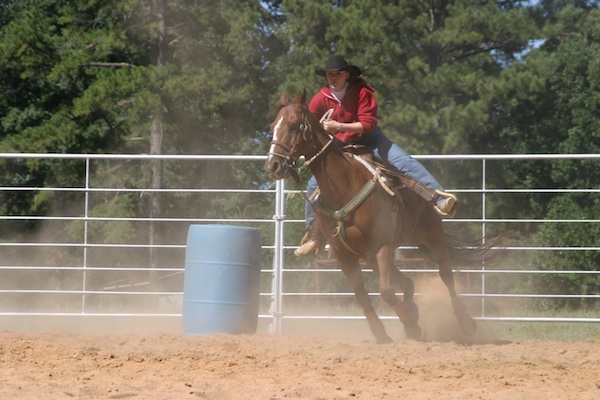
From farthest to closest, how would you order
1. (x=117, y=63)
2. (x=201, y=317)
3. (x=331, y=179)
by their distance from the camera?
1. (x=117, y=63)
2. (x=201, y=317)
3. (x=331, y=179)

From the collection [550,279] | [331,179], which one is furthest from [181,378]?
[550,279]

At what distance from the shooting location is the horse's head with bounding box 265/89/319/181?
675 centimetres

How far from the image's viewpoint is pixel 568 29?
2631cm

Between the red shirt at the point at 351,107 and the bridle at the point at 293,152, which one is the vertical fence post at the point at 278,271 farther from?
the bridle at the point at 293,152

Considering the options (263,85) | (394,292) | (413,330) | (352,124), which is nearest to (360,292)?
(394,292)

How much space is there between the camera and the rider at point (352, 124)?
292 inches

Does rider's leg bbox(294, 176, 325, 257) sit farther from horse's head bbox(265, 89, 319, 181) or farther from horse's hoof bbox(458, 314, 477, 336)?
horse's hoof bbox(458, 314, 477, 336)

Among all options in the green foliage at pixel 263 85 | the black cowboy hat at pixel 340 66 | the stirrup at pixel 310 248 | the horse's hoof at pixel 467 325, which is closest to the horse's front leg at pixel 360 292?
the stirrup at pixel 310 248

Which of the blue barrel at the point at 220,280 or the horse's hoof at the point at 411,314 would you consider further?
the blue barrel at the point at 220,280

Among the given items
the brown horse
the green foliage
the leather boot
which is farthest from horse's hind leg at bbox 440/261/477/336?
the green foliage

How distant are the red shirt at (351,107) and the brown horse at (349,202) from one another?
33cm

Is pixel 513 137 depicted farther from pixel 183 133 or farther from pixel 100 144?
pixel 100 144

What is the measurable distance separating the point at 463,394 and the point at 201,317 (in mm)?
3502

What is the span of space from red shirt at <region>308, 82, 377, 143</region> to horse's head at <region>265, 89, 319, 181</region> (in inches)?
19.1
